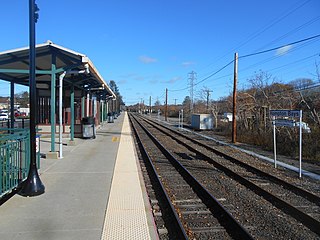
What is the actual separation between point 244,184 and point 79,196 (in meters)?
4.69

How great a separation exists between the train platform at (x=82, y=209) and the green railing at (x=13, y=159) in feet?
1.30

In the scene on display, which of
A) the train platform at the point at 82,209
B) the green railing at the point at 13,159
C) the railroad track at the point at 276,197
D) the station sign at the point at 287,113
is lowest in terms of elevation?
the railroad track at the point at 276,197

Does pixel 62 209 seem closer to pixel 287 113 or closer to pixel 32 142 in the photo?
pixel 32 142

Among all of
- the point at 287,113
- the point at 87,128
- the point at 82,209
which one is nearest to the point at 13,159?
the point at 82,209

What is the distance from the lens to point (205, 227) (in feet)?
18.3

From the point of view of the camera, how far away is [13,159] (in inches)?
273

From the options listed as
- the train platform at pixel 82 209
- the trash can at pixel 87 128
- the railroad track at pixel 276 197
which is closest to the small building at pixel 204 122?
the trash can at pixel 87 128

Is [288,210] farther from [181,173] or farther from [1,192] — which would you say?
[1,192]

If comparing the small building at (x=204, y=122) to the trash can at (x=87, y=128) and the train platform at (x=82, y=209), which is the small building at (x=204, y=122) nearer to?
the trash can at (x=87, y=128)

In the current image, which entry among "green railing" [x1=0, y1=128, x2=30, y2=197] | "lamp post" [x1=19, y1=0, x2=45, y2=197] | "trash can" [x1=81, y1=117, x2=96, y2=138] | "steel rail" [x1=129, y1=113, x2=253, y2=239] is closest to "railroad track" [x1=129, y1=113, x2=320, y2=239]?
"steel rail" [x1=129, y1=113, x2=253, y2=239]

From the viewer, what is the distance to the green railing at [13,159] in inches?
244

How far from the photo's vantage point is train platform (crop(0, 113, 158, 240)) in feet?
15.6

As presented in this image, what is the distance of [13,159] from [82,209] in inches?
85.7

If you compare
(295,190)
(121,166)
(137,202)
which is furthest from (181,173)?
(137,202)
